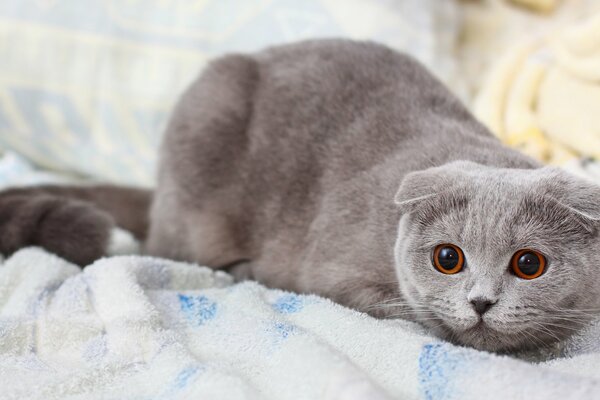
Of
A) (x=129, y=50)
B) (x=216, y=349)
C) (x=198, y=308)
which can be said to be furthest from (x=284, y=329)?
(x=129, y=50)

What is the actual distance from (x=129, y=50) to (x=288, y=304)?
4.03ft

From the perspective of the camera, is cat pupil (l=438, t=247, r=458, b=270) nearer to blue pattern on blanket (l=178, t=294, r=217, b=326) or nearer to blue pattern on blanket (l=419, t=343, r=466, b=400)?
blue pattern on blanket (l=419, t=343, r=466, b=400)

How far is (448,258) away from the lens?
113 centimetres

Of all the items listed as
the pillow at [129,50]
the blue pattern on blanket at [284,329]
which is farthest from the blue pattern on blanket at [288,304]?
the pillow at [129,50]

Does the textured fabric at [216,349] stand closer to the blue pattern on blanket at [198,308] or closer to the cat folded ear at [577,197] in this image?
the blue pattern on blanket at [198,308]

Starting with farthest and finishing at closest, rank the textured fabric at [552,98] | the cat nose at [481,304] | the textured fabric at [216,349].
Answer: the textured fabric at [552,98], the cat nose at [481,304], the textured fabric at [216,349]

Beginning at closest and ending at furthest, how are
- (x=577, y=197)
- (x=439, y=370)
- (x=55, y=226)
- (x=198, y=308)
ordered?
1. (x=439, y=370)
2. (x=577, y=197)
3. (x=198, y=308)
4. (x=55, y=226)

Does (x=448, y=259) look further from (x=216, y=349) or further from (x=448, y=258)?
(x=216, y=349)

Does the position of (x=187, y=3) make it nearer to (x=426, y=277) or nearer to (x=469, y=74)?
(x=469, y=74)

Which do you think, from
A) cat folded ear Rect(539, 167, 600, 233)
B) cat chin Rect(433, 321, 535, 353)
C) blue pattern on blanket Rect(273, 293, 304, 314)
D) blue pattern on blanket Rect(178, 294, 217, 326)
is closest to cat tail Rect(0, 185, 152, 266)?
blue pattern on blanket Rect(178, 294, 217, 326)

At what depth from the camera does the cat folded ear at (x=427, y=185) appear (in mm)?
1162

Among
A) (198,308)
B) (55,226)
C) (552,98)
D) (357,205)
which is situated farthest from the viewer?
(552,98)

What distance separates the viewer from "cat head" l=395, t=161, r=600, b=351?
106 centimetres

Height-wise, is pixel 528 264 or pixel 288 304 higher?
pixel 528 264
